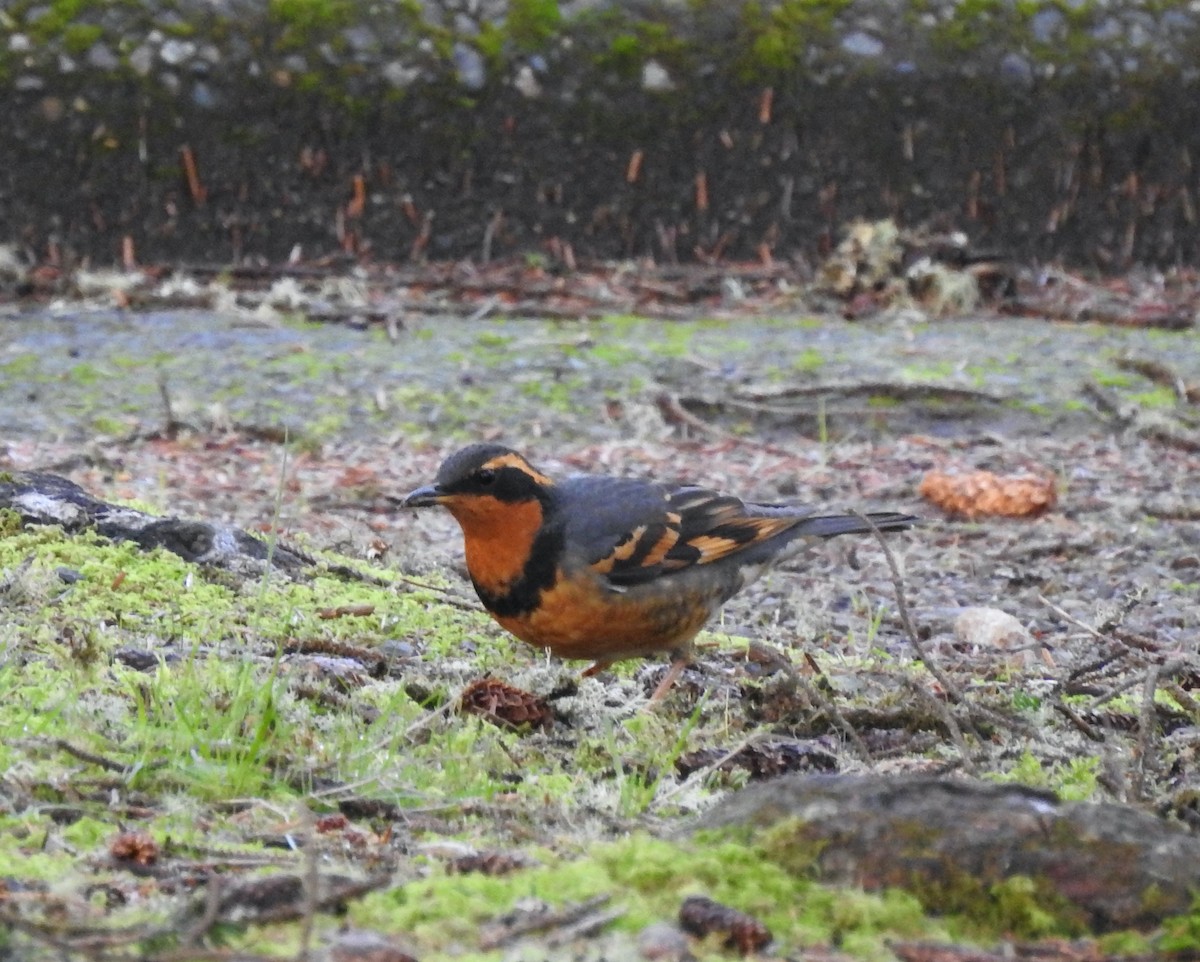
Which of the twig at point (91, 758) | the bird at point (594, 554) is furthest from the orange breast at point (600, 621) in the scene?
the twig at point (91, 758)

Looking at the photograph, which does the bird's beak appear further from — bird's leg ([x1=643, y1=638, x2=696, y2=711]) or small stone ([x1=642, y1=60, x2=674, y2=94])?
small stone ([x1=642, y1=60, x2=674, y2=94])

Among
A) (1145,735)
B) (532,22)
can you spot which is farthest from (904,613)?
(532,22)

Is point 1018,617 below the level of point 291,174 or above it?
below

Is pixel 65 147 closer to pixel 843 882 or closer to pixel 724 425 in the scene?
pixel 724 425

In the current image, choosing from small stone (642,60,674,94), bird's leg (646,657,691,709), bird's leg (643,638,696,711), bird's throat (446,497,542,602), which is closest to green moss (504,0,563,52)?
small stone (642,60,674,94)

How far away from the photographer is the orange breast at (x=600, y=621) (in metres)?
4.24

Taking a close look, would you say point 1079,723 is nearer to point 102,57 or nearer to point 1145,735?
point 1145,735

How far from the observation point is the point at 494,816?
9.19 ft

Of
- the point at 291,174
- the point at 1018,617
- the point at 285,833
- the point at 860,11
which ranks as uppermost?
the point at 860,11

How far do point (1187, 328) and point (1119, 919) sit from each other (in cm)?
791

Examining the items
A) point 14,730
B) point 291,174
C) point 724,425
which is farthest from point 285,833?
point 291,174

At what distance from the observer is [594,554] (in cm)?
448

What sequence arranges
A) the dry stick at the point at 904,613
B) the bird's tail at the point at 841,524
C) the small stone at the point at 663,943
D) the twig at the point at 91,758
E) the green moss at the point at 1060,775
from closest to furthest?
the small stone at the point at 663,943
the twig at the point at 91,758
the dry stick at the point at 904,613
the green moss at the point at 1060,775
the bird's tail at the point at 841,524

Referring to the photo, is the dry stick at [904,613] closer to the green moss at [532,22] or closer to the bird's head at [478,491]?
the bird's head at [478,491]
